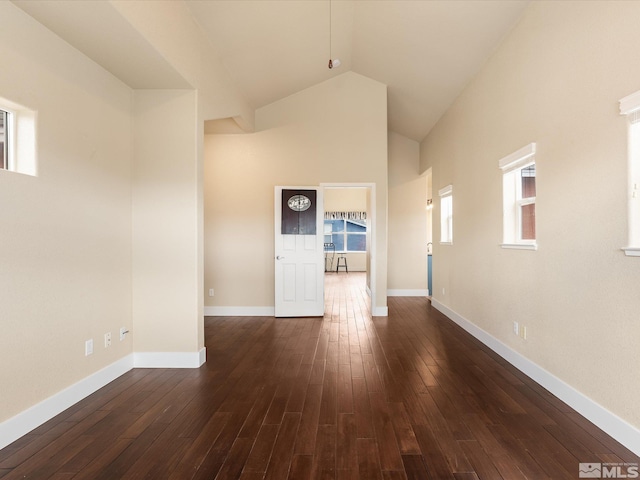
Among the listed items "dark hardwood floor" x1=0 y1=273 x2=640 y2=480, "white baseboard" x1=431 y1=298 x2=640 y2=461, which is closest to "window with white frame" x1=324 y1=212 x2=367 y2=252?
"white baseboard" x1=431 y1=298 x2=640 y2=461

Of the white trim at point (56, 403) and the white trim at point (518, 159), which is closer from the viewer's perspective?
the white trim at point (56, 403)

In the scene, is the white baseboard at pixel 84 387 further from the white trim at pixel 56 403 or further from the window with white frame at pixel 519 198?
the window with white frame at pixel 519 198

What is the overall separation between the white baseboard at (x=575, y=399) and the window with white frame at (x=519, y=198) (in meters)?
1.02

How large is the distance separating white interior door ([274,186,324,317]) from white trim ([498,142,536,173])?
2.62m

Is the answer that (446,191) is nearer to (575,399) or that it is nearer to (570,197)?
(570,197)

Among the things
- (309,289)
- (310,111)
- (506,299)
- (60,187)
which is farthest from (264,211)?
(506,299)

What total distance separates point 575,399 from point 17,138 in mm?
Result: 4071

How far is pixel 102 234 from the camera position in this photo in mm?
2787

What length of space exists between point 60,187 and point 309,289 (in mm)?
3503

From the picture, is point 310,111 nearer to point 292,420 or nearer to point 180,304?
point 180,304

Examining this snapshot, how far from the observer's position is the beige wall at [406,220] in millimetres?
7078

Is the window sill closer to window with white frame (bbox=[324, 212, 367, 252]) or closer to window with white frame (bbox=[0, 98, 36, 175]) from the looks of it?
window with white frame (bbox=[0, 98, 36, 175])

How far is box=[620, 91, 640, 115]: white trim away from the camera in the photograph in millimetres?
1807
